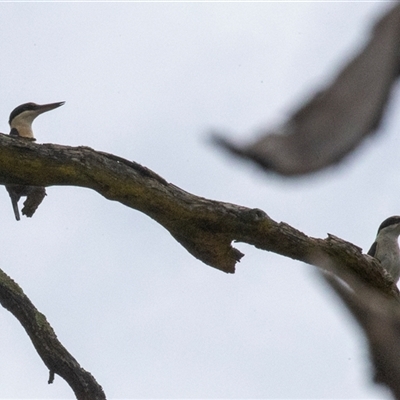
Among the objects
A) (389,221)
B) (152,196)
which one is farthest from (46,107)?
(152,196)

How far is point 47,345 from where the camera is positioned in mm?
5836

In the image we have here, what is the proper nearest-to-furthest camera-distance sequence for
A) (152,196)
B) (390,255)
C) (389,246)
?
(152,196) < (390,255) < (389,246)


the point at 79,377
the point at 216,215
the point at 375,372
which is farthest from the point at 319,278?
the point at 79,377

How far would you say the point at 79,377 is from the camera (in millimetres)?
5754

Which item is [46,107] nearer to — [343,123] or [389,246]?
[389,246]

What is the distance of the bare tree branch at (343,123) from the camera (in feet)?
2.73

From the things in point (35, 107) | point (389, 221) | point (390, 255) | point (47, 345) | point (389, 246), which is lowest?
point (47, 345)

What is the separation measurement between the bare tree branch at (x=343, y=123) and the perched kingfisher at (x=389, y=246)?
32.9 ft

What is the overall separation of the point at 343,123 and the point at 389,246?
1048cm

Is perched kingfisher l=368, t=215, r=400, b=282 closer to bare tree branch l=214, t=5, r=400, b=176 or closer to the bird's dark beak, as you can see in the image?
the bird's dark beak

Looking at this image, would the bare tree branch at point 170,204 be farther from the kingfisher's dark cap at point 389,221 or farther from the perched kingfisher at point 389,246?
the kingfisher's dark cap at point 389,221

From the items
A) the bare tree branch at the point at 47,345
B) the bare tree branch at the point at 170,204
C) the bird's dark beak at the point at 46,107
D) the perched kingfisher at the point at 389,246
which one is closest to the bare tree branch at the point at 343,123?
the bare tree branch at the point at 170,204

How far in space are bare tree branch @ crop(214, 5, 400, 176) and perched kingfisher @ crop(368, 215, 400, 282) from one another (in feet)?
32.9

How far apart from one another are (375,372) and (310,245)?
4.20 metres
